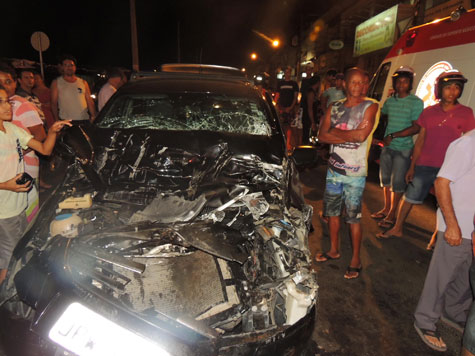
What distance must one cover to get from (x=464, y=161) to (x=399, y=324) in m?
1.41

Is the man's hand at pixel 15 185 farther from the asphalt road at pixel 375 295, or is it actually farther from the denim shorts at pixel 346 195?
the denim shorts at pixel 346 195

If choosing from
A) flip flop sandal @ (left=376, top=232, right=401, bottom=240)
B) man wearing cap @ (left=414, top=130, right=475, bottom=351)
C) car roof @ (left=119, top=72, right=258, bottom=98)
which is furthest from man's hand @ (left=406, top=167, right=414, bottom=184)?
car roof @ (left=119, top=72, right=258, bottom=98)

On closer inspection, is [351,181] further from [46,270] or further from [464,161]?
[46,270]

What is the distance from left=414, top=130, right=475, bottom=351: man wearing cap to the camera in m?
2.02

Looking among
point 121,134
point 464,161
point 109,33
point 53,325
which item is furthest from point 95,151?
point 109,33

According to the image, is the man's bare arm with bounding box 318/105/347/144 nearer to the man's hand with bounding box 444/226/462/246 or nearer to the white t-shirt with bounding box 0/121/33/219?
the man's hand with bounding box 444/226/462/246

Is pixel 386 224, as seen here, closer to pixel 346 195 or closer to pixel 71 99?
pixel 346 195

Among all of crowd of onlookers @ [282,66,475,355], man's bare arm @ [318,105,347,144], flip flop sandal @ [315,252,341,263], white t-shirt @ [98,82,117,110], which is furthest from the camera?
white t-shirt @ [98,82,117,110]

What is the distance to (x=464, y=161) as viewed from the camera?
1.99 m

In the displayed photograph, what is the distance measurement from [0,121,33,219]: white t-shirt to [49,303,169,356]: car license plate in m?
1.36

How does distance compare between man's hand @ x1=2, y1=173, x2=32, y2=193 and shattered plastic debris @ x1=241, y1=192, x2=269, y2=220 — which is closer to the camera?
shattered plastic debris @ x1=241, y1=192, x2=269, y2=220

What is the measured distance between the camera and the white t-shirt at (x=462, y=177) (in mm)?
1994

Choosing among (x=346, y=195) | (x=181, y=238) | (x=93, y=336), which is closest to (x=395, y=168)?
(x=346, y=195)

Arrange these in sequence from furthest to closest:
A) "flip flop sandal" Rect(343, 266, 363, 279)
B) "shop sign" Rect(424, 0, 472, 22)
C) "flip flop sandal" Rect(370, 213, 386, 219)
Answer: "shop sign" Rect(424, 0, 472, 22), "flip flop sandal" Rect(370, 213, 386, 219), "flip flop sandal" Rect(343, 266, 363, 279)
